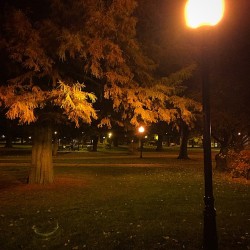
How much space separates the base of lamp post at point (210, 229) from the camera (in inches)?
237

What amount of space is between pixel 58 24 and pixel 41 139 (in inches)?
206

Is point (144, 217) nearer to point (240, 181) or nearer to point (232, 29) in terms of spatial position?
point (240, 181)

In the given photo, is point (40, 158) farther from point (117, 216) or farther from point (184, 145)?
point (184, 145)

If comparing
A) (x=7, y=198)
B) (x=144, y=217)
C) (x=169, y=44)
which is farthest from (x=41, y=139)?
(x=144, y=217)

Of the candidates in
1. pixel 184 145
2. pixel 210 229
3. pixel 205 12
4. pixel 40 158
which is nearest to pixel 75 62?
pixel 40 158

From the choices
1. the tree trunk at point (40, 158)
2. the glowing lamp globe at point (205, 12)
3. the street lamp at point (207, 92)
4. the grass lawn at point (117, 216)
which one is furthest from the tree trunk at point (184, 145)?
the glowing lamp globe at point (205, 12)

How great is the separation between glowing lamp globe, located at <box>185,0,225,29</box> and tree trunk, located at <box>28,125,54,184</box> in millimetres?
11334

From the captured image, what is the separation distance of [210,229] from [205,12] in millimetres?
3285

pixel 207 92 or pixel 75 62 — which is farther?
pixel 75 62

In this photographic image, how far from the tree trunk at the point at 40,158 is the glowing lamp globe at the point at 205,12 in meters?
11.3

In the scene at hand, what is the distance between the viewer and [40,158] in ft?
53.8

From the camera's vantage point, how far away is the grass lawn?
7.87m

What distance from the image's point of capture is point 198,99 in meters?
16.8

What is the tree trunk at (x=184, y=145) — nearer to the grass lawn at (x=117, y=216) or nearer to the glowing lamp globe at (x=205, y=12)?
the grass lawn at (x=117, y=216)
